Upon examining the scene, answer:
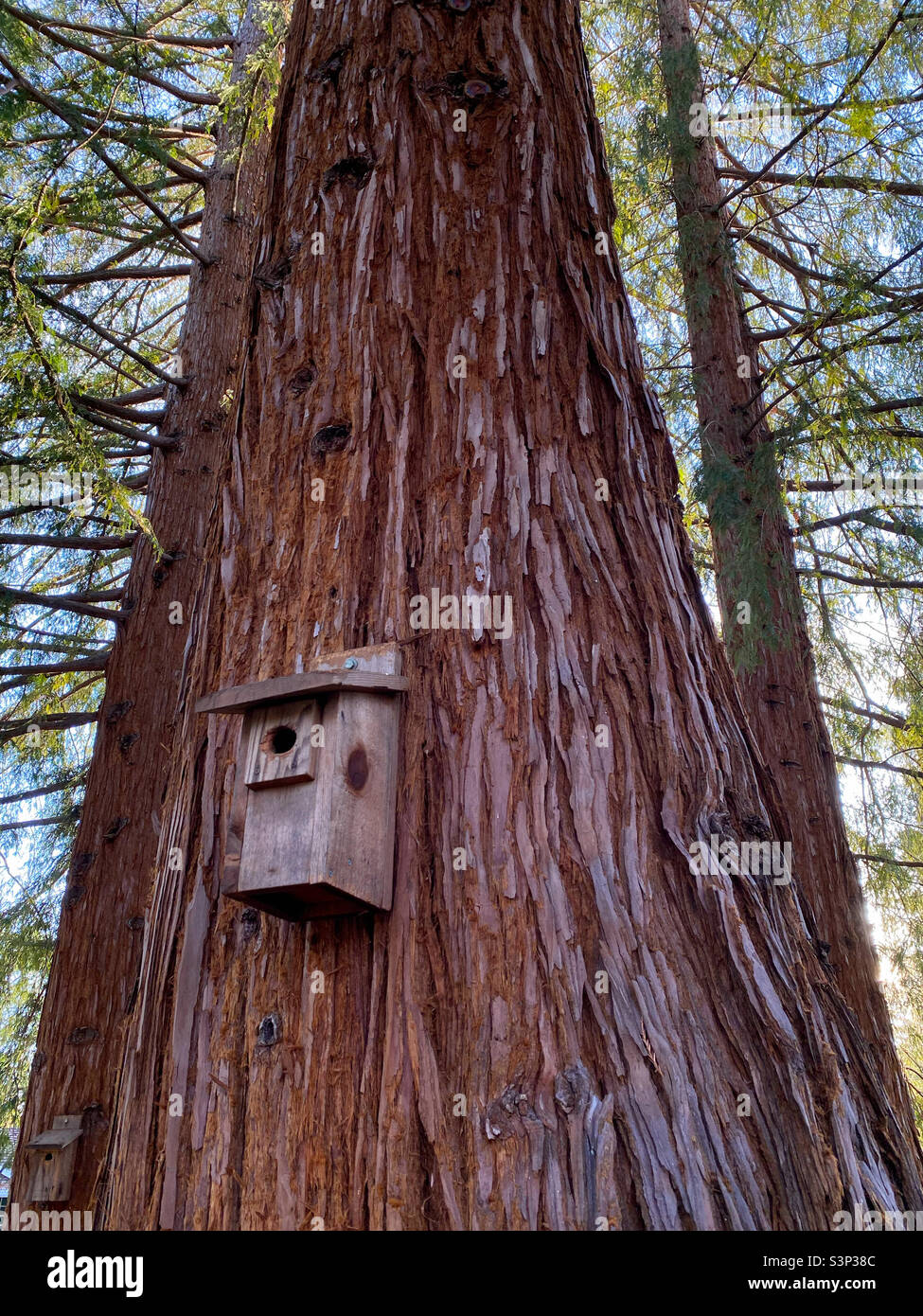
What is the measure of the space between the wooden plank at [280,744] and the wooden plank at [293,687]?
0.03 m

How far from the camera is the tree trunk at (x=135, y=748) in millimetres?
4594

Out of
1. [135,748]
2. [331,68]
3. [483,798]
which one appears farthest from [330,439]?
[135,748]

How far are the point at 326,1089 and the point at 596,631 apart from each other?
965 millimetres

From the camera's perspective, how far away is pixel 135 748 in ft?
16.9

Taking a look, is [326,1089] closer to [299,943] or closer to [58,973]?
[299,943]

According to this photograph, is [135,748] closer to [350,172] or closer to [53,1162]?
[53,1162]

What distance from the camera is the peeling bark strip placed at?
1636 mm

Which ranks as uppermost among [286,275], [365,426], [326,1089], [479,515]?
[286,275]

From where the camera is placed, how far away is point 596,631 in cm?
206

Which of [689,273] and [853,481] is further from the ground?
[689,273]

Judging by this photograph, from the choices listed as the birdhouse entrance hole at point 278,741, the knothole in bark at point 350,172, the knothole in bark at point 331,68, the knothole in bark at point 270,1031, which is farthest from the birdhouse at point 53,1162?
the knothole in bark at point 331,68

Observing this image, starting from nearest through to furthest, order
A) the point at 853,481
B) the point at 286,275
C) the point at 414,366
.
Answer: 1. the point at 414,366
2. the point at 286,275
3. the point at 853,481

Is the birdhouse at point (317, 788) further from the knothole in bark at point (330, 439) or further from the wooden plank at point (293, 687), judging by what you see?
the knothole in bark at point (330, 439)
